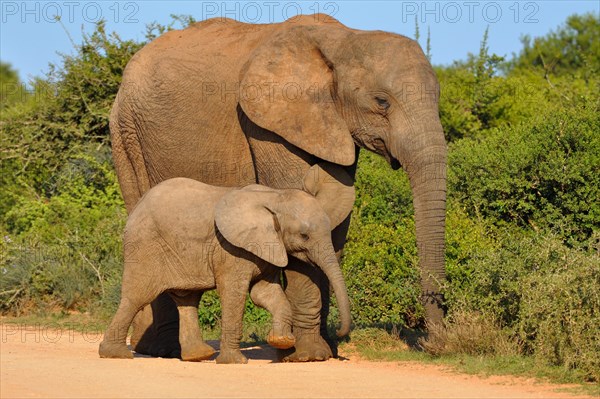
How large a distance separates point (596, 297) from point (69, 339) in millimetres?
5451

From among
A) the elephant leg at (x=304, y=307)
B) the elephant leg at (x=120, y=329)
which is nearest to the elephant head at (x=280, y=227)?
the elephant leg at (x=304, y=307)

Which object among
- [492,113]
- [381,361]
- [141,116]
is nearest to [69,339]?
[141,116]

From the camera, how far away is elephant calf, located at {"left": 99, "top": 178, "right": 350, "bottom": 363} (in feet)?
31.3

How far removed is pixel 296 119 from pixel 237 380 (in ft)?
7.27

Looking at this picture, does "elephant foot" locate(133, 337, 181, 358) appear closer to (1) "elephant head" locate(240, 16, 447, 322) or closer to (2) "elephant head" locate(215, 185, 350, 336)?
(2) "elephant head" locate(215, 185, 350, 336)

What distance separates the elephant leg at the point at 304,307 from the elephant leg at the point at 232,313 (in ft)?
1.50

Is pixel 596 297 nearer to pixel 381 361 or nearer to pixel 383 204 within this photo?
pixel 381 361

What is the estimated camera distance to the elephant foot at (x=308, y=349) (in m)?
9.90

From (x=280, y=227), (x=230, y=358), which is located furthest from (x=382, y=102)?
(x=230, y=358)

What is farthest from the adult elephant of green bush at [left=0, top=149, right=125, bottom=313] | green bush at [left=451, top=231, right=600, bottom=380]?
green bush at [left=0, top=149, right=125, bottom=313]

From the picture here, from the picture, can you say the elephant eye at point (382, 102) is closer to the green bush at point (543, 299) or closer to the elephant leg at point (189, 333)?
the green bush at point (543, 299)

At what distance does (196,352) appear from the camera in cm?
991

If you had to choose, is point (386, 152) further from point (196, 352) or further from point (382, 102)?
point (196, 352)

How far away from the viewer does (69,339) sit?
40.4 feet
